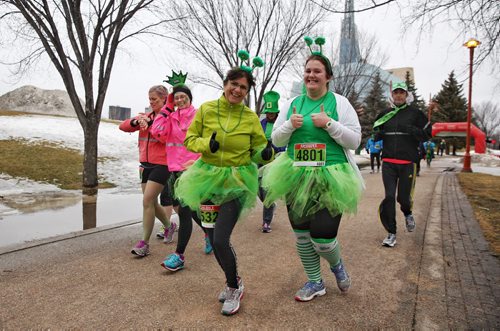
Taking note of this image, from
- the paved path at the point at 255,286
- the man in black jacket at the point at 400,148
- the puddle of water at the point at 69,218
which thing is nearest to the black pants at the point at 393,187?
the man in black jacket at the point at 400,148

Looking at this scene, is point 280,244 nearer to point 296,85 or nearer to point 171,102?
point 171,102

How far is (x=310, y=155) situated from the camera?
9.32ft

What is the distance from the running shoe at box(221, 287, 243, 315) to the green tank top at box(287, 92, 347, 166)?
3.80 feet

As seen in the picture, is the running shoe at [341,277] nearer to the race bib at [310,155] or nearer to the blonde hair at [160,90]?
the race bib at [310,155]

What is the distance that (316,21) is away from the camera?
14.4 meters

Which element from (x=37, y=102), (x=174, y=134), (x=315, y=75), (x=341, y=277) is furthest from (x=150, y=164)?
(x=37, y=102)

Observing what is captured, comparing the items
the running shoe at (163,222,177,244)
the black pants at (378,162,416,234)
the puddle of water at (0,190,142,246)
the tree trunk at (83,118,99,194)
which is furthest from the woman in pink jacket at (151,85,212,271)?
the tree trunk at (83,118,99,194)

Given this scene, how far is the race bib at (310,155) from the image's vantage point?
282 centimetres

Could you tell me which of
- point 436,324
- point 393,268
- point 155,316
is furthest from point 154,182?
point 436,324

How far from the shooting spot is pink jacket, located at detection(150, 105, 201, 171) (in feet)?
13.1

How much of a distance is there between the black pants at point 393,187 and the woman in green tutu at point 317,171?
1.95m

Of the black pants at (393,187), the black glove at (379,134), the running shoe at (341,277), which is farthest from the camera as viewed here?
the black glove at (379,134)

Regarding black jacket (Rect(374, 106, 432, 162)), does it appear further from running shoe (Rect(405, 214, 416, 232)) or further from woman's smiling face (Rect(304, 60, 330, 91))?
woman's smiling face (Rect(304, 60, 330, 91))

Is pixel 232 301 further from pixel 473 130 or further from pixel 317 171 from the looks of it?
pixel 473 130
